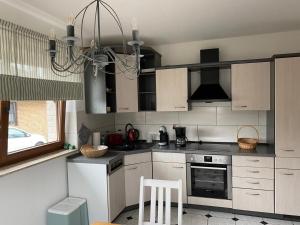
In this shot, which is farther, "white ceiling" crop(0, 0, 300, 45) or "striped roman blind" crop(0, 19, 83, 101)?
"white ceiling" crop(0, 0, 300, 45)

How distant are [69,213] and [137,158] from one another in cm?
110

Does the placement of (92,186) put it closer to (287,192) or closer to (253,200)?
(253,200)

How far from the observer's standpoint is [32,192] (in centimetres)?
234

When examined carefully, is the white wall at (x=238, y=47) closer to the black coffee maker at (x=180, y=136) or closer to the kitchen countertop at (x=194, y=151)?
the black coffee maker at (x=180, y=136)

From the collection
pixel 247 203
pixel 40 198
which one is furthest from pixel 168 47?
pixel 40 198

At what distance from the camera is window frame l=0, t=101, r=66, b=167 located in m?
2.12

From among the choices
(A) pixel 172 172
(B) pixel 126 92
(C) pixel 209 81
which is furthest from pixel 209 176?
(B) pixel 126 92

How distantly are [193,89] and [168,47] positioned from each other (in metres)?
0.79

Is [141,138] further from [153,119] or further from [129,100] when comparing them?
[129,100]

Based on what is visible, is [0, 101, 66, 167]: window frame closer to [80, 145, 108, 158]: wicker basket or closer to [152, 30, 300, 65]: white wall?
[80, 145, 108, 158]: wicker basket

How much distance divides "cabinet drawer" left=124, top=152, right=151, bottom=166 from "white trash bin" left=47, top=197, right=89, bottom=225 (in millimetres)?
725

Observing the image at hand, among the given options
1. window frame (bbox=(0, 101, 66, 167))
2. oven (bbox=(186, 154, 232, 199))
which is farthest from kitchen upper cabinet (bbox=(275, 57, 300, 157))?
window frame (bbox=(0, 101, 66, 167))

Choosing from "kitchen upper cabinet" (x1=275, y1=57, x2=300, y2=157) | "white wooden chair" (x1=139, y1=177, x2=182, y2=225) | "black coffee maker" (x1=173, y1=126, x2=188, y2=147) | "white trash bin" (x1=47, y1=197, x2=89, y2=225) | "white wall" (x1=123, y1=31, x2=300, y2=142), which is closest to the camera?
"white wooden chair" (x1=139, y1=177, x2=182, y2=225)

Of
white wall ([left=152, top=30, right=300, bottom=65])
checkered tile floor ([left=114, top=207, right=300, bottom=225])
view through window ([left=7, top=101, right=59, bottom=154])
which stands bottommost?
checkered tile floor ([left=114, top=207, right=300, bottom=225])
